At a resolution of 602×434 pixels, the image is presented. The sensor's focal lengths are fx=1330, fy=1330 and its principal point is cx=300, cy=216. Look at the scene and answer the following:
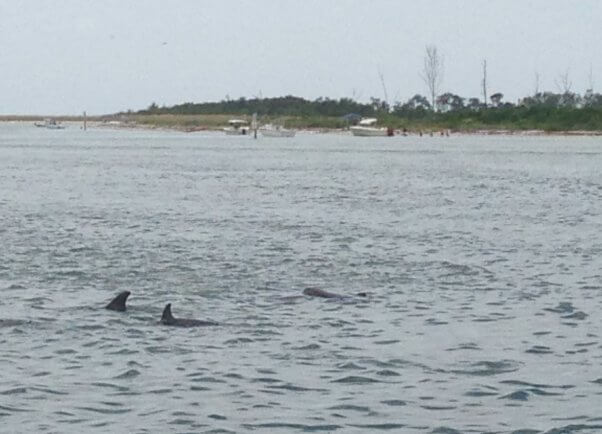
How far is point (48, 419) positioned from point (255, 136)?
148m

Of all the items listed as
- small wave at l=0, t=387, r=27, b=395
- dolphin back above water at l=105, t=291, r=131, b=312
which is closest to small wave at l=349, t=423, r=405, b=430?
small wave at l=0, t=387, r=27, b=395

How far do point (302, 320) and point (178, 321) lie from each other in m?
1.62

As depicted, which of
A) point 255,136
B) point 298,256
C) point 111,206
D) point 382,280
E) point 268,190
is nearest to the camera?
point 382,280

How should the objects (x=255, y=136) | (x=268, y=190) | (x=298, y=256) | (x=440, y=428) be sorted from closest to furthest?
(x=440, y=428)
(x=298, y=256)
(x=268, y=190)
(x=255, y=136)

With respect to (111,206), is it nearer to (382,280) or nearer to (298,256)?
(298,256)

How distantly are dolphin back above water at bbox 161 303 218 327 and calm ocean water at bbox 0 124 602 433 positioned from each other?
0.66 ft

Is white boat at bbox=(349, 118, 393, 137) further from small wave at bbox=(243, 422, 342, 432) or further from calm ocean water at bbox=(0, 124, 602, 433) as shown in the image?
small wave at bbox=(243, 422, 342, 432)

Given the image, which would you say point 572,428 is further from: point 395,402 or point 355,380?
point 355,380

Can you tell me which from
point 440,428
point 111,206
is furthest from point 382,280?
point 111,206

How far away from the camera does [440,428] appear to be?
11.7 m

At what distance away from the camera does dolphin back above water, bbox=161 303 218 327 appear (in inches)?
652

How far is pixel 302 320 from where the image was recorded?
673 inches

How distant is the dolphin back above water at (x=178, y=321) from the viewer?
1656 cm

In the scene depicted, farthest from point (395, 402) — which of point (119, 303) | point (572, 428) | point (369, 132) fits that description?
point (369, 132)
